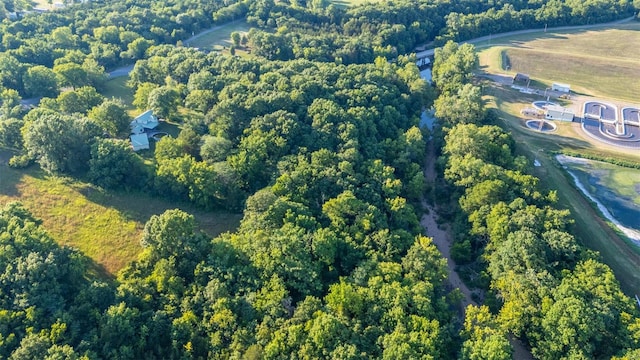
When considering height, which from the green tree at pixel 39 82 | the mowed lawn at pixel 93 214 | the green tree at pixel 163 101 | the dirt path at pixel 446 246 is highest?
the green tree at pixel 39 82

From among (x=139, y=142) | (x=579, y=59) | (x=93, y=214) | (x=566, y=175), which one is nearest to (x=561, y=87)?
(x=579, y=59)

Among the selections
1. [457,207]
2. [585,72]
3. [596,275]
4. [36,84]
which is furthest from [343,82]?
[585,72]

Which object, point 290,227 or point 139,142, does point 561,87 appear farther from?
point 139,142

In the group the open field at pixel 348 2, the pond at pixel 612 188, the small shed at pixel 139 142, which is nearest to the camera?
the pond at pixel 612 188

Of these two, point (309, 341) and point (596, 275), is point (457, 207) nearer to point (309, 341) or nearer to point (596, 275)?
point (596, 275)

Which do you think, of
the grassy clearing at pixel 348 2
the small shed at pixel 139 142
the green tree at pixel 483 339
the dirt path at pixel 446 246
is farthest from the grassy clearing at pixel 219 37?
the green tree at pixel 483 339

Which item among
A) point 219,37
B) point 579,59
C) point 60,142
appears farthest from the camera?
point 219,37

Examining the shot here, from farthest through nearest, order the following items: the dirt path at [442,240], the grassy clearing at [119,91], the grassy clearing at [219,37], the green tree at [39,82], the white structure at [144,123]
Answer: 1. the grassy clearing at [219,37]
2. the grassy clearing at [119,91]
3. the green tree at [39,82]
4. the white structure at [144,123]
5. the dirt path at [442,240]

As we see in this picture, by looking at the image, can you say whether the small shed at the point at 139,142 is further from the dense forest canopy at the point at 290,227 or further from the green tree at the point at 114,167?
the green tree at the point at 114,167
